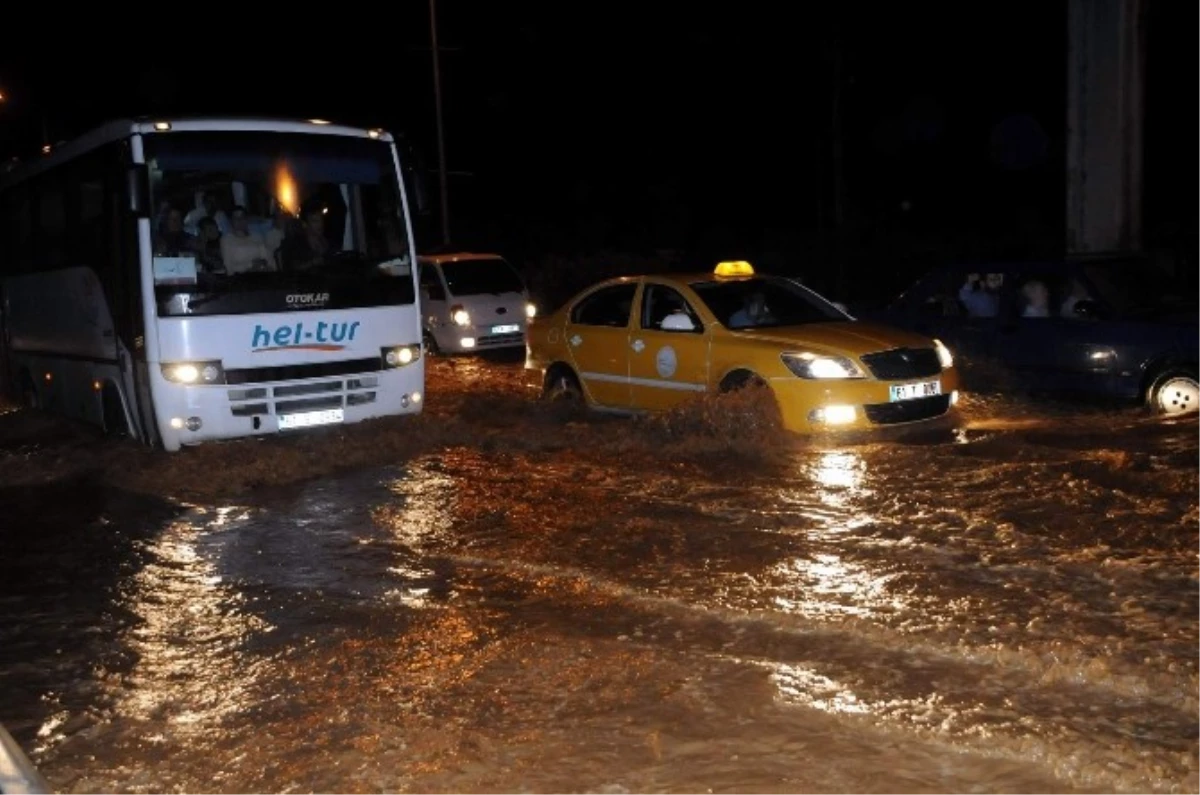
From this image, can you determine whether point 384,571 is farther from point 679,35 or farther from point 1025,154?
point 679,35

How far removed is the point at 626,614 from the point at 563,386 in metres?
6.75

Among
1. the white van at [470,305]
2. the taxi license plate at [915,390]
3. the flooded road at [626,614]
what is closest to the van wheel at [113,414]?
the flooded road at [626,614]

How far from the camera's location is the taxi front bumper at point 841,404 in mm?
11023

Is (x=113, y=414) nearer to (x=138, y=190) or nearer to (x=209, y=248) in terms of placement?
(x=209, y=248)

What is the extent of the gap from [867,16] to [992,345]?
120 feet

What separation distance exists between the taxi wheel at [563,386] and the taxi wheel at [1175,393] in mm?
5172

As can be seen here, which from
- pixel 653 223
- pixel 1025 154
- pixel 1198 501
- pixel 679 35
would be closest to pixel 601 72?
pixel 679 35

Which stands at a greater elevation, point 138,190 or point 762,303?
point 138,190

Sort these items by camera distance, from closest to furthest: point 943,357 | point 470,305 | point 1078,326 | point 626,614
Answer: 1. point 626,614
2. point 943,357
3. point 1078,326
4. point 470,305

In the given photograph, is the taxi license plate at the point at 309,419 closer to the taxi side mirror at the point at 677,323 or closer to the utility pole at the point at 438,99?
the taxi side mirror at the point at 677,323

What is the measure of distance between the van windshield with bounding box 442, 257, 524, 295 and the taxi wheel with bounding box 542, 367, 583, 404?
875cm

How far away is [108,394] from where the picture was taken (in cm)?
1250

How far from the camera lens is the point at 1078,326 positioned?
40.6ft

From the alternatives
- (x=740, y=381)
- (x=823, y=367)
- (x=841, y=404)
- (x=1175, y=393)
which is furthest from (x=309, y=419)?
(x=1175, y=393)
